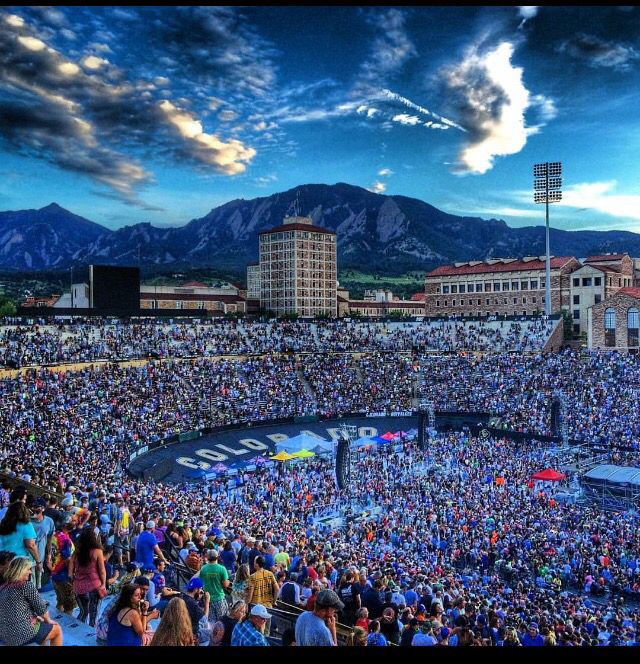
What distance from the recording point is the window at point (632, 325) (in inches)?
1822

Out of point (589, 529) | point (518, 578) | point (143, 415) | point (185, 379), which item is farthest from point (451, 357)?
point (518, 578)

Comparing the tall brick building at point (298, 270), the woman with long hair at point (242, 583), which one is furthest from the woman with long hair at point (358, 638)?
the tall brick building at point (298, 270)

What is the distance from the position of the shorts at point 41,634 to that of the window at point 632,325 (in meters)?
48.4

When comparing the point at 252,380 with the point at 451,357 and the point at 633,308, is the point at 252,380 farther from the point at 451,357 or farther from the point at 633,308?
the point at 633,308

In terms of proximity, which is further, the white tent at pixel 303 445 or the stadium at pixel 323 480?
the white tent at pixel 303 445

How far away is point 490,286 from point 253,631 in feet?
221

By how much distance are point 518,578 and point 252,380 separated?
82.2ft

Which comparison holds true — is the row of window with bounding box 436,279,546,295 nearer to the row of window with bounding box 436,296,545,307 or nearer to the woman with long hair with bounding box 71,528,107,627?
the row of window with bounding box 436,296,545,307

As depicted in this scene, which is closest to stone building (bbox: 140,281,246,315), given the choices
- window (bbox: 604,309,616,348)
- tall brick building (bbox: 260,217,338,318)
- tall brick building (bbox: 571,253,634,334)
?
tall brick building (bbox: 260,217,338,318)

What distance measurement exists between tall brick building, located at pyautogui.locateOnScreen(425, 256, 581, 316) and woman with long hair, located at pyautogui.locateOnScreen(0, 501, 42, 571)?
62025 mm

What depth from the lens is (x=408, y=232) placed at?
18250cm

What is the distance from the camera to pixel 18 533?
692 centimetres

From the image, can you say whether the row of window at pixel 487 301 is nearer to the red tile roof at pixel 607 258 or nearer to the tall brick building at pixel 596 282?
the tall brick building at pixel 596 282

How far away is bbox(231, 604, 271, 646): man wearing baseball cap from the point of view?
16.5 feet
